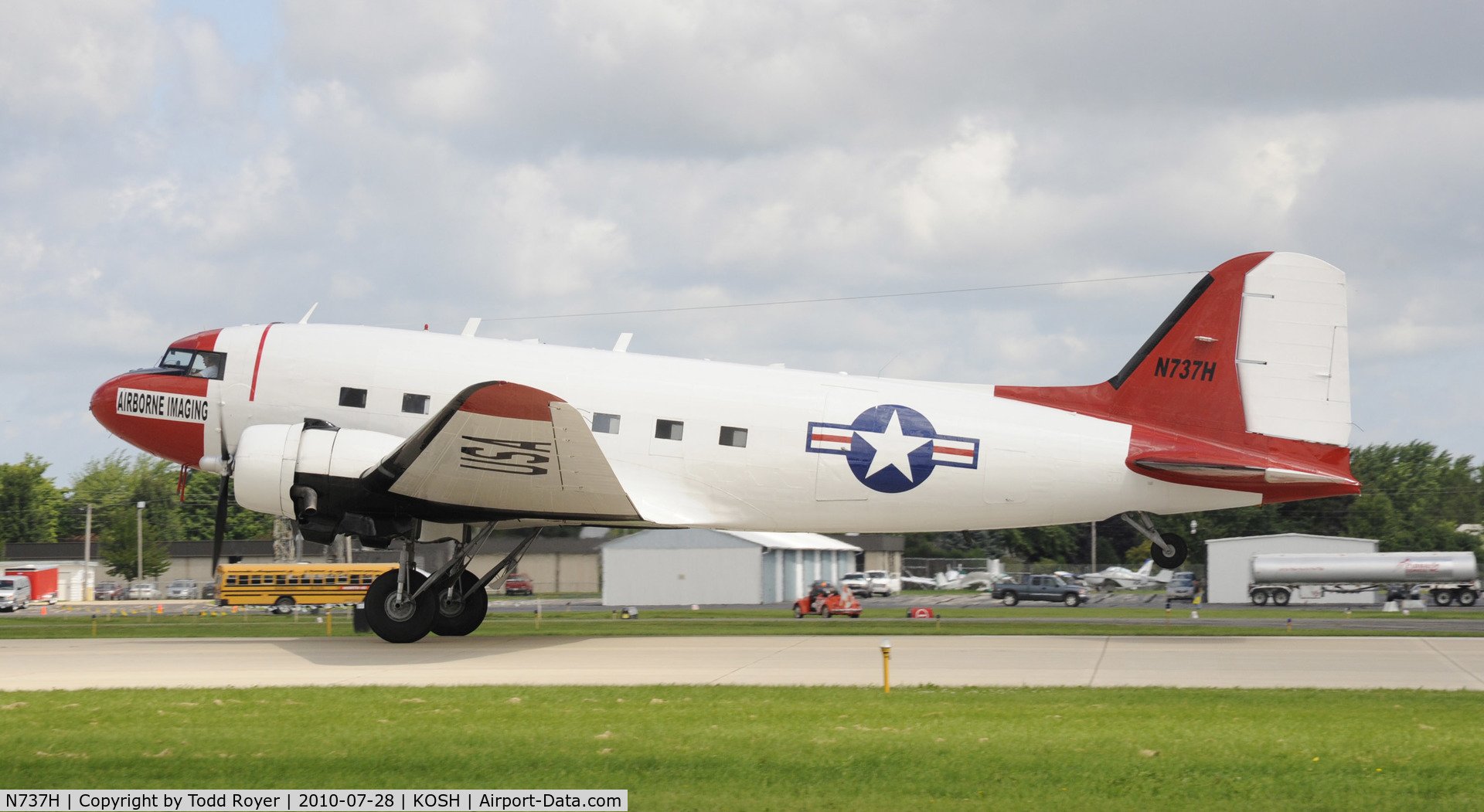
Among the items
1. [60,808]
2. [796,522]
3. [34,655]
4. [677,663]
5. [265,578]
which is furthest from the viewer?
[265,578]

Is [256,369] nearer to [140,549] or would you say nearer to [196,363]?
[196,363]

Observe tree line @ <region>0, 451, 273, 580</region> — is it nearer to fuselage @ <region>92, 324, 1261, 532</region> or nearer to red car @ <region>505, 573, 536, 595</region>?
red car @ <region>505, 573, 536, 595</region>

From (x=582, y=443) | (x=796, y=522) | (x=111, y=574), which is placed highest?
(x=582, y=443)

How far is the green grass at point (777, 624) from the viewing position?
982 inches

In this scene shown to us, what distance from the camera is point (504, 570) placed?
711 inches

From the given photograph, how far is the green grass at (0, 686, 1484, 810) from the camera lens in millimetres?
7836

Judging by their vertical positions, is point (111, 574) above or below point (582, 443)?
below

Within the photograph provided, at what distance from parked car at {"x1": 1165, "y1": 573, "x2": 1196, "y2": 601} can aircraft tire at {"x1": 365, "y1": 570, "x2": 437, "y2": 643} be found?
45.7 m

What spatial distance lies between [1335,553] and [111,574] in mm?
72185

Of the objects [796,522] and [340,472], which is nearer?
[340,472]

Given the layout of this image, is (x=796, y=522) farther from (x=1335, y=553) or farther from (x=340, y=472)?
(x=1335, y=553)

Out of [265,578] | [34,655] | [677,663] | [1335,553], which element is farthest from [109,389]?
[1335,553]

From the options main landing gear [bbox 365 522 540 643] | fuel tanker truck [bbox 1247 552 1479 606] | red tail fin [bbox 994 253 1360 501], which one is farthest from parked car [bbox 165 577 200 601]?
red tail fin [bbox 994 253 1360 501]

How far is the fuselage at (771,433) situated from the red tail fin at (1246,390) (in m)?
0.37
